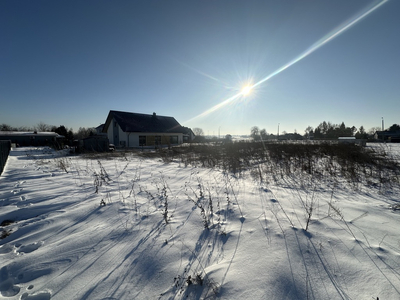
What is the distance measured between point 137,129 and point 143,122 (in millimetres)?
2493

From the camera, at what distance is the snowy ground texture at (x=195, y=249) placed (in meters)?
1.41

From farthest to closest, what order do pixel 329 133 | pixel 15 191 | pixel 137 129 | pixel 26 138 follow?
pixel 329 133 < pixel 26 138 < pixel 137 129 < pixel 15 191

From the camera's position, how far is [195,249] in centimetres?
193

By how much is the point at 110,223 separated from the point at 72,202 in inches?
51.6

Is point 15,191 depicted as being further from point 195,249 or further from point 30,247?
point 195,249

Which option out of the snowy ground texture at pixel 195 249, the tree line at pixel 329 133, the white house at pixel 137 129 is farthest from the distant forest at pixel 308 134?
the snowy ground texture at pixel 195 249

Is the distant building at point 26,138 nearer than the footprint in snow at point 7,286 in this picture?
No

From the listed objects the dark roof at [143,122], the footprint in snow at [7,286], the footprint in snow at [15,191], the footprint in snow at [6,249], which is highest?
the dark roof at [143,122]

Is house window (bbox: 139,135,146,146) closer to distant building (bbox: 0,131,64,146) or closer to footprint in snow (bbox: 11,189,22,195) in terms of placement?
distant building (bbox: 0,131,64,146)

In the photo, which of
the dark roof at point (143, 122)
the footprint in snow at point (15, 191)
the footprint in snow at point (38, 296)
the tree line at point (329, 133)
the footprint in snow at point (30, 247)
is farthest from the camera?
the tree line at point (329, 133)

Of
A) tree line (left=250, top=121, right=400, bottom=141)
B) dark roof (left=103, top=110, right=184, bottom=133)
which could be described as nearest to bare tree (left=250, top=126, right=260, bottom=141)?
tree line (left=250, top=121, right=400, bottom=141)

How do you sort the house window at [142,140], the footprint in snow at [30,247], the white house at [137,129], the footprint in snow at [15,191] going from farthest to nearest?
the house window at [142,140]
the white house at [137,129]
the footprint in snow at [15,191]
the footprint in snow at [30,247]

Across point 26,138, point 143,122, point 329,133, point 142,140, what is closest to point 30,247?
point 142,140

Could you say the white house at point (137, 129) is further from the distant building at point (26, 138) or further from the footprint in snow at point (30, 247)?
the footprint in snow at point (30, 247)
